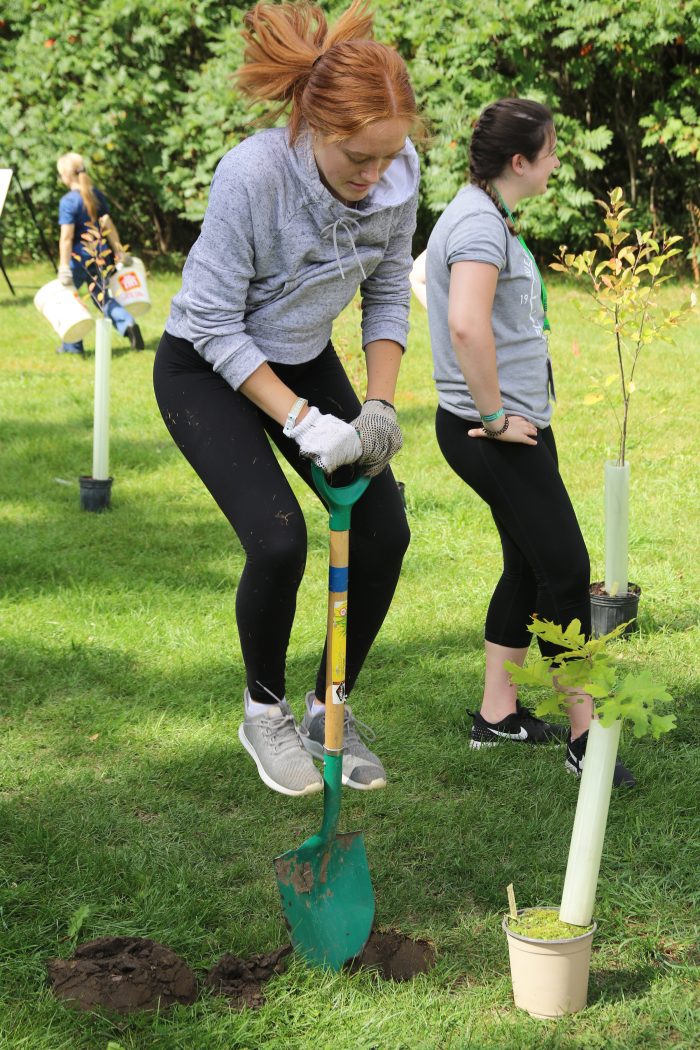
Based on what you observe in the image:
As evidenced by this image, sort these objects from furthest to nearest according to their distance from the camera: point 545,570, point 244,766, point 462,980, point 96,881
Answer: point 244,766
point 545,570
point 96,881
point 462,980

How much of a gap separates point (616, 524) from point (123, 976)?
2.44 metres

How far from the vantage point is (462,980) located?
2.67 meters

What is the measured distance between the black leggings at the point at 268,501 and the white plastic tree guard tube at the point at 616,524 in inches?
54.3

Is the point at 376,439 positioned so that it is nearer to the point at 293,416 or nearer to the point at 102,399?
the point at 293,416

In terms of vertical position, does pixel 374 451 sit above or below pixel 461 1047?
above

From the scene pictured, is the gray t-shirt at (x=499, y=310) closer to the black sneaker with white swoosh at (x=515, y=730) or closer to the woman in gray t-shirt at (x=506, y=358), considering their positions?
the woman in gray t-shirt at (x=506, y=358)

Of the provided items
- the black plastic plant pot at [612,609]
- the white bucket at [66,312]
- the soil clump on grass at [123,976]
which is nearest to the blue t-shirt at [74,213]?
the white bucket at [66,312]

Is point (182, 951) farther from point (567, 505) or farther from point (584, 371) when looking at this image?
Answer: point (584, 371)

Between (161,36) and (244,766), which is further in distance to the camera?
(161,36)

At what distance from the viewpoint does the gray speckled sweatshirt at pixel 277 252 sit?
2.75m

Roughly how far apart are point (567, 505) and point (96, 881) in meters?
1.69

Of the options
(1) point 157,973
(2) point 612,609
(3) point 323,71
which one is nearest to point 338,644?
(1) point 157,973

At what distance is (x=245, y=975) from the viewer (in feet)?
8.61

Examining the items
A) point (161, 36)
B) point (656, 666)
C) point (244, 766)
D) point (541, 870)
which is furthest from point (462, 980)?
point (161, 36)
